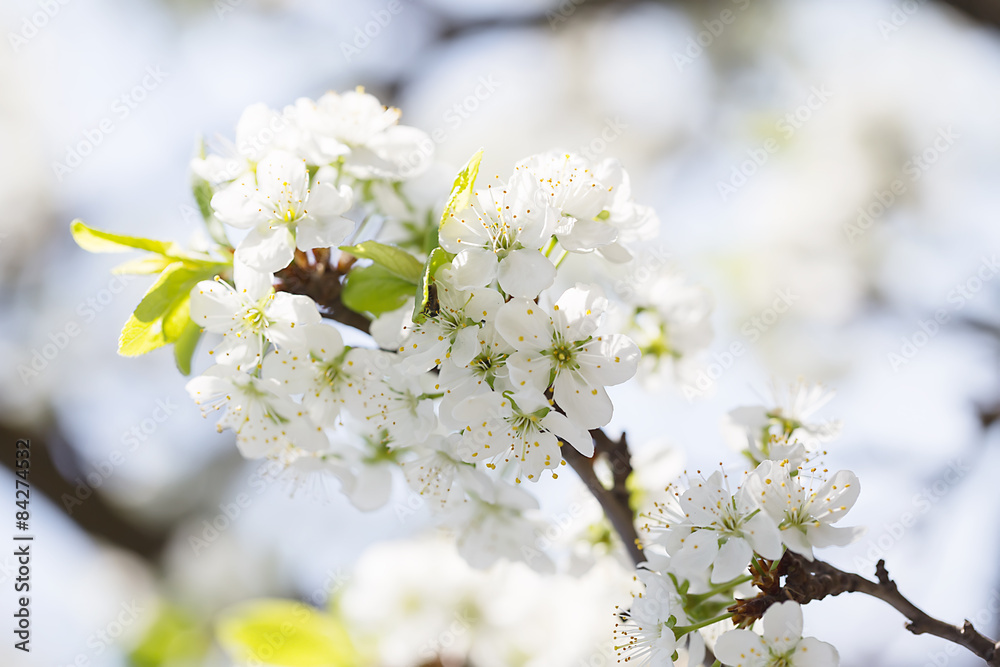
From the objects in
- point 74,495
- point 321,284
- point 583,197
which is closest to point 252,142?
point 321,284

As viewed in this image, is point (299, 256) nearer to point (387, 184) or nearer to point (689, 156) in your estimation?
point (387, 184)

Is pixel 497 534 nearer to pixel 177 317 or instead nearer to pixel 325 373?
pixel 325 373

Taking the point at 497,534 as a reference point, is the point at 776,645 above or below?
above

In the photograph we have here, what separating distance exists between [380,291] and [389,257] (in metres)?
0.05

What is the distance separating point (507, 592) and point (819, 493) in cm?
114

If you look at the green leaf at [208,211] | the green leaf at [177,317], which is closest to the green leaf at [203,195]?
the green leaf at [208,211]

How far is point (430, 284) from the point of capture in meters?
0.81

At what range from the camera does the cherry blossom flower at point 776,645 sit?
0.77 metres

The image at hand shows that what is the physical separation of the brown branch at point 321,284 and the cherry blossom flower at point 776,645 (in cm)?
58

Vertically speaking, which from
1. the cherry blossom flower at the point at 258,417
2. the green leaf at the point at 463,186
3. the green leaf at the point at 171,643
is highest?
the green leaf at the point at 463,186

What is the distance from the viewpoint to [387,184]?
1096 millimetres

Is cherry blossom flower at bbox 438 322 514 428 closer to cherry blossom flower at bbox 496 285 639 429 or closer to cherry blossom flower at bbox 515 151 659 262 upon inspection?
cherry blossom flower at bbox 496 285 639 429

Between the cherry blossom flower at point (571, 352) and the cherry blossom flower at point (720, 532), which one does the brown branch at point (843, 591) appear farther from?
the cherry blossom flower at point (571, 352)

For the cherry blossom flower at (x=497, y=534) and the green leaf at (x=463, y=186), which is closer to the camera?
the green leaf at (x=463, y=186)
